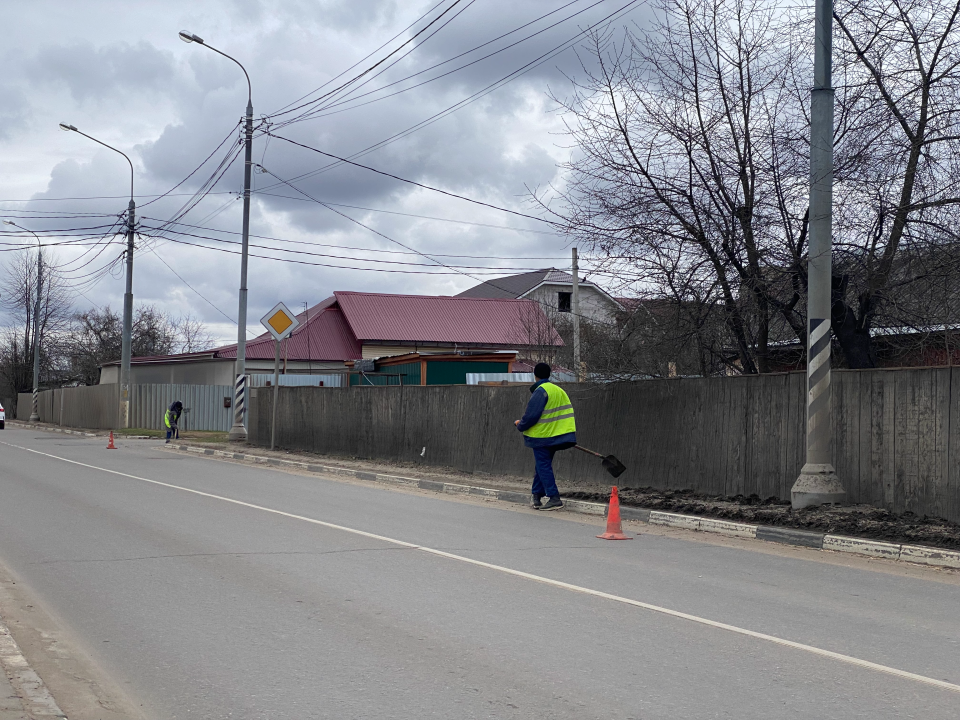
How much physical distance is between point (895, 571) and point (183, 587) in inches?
242

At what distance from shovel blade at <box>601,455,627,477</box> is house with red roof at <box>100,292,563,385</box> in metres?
25.5

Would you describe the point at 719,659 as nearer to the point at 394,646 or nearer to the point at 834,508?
the point at 394,646

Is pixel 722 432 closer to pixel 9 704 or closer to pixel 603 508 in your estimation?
pixel 603 508

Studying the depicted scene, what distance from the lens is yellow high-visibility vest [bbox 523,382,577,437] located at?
12914mm

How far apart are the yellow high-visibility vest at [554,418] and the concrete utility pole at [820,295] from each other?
311 cm

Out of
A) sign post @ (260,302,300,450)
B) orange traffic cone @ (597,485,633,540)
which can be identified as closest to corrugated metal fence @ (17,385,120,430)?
sign post @ (260,302,300,450)

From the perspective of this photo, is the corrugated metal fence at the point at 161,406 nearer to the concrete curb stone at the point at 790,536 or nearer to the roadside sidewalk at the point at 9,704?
the concrete curb stone at the point at 790,536

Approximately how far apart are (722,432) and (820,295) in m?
2.50

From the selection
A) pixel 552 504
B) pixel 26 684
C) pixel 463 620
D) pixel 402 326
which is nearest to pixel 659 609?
pixel 463 620

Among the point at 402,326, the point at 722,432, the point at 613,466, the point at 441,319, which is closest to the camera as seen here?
the point at 722,432

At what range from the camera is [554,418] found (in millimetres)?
12945

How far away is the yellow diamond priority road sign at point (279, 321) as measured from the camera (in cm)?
2230

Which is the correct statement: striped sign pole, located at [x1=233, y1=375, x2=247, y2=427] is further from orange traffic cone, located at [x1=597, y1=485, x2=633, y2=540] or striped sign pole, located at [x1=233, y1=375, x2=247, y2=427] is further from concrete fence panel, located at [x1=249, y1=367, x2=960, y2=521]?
orange traffic cone, located at [x1=597, y1=485, x2=633, y2=540]

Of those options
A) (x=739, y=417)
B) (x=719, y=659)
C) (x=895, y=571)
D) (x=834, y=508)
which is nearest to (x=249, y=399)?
(x=739, y=417)
